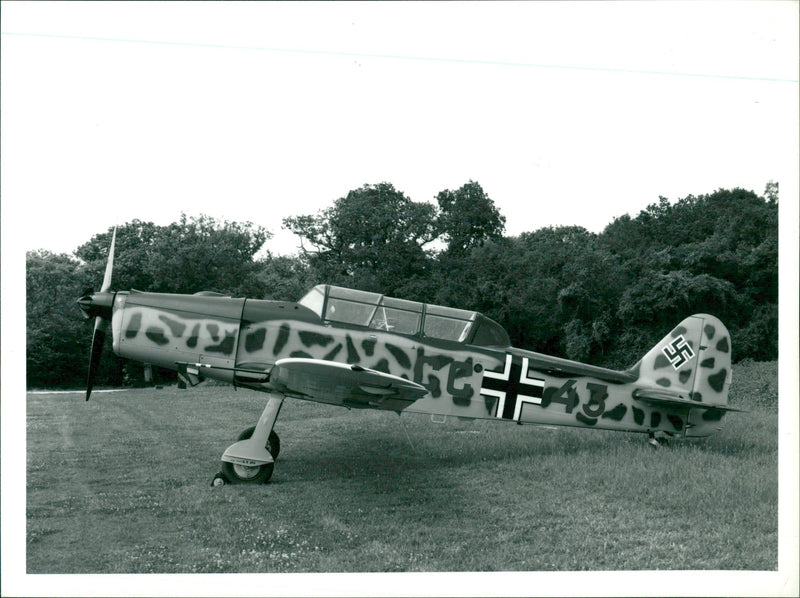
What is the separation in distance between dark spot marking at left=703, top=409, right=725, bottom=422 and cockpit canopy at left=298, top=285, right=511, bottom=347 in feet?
7.02

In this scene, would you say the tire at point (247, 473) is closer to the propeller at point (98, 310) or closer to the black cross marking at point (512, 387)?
the propeller at point (98, 310)

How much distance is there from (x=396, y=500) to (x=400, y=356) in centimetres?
123

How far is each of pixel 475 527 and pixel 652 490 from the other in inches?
60.7

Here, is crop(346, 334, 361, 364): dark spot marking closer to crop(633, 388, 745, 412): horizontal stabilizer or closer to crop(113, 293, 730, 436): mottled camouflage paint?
crop(113, 293, 730, 436): mottled camouflage paint

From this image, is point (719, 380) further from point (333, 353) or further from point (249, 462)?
point (249, 462)

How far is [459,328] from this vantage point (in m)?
5.17

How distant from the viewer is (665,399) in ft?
17.5

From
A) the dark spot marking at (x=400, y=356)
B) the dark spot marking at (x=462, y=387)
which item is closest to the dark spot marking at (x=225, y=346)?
the dark spot marking at (x=400, y=356)

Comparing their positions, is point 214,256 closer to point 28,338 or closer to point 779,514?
point 28,338

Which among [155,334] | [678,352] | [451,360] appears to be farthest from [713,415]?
[155,334]

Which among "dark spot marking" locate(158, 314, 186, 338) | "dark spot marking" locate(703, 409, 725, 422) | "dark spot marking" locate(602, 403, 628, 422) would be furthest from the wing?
"dark spot marking" locate(703, 409, 725, 422)

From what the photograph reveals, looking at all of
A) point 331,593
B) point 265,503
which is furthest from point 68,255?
point 331,593

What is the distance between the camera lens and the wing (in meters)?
3.95

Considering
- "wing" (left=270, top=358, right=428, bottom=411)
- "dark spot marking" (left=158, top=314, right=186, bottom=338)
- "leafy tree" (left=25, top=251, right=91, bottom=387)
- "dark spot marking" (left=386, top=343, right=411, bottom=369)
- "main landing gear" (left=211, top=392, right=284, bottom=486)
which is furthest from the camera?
"dark spot marking" (left=386, top=343, right=411, bottom=369)
